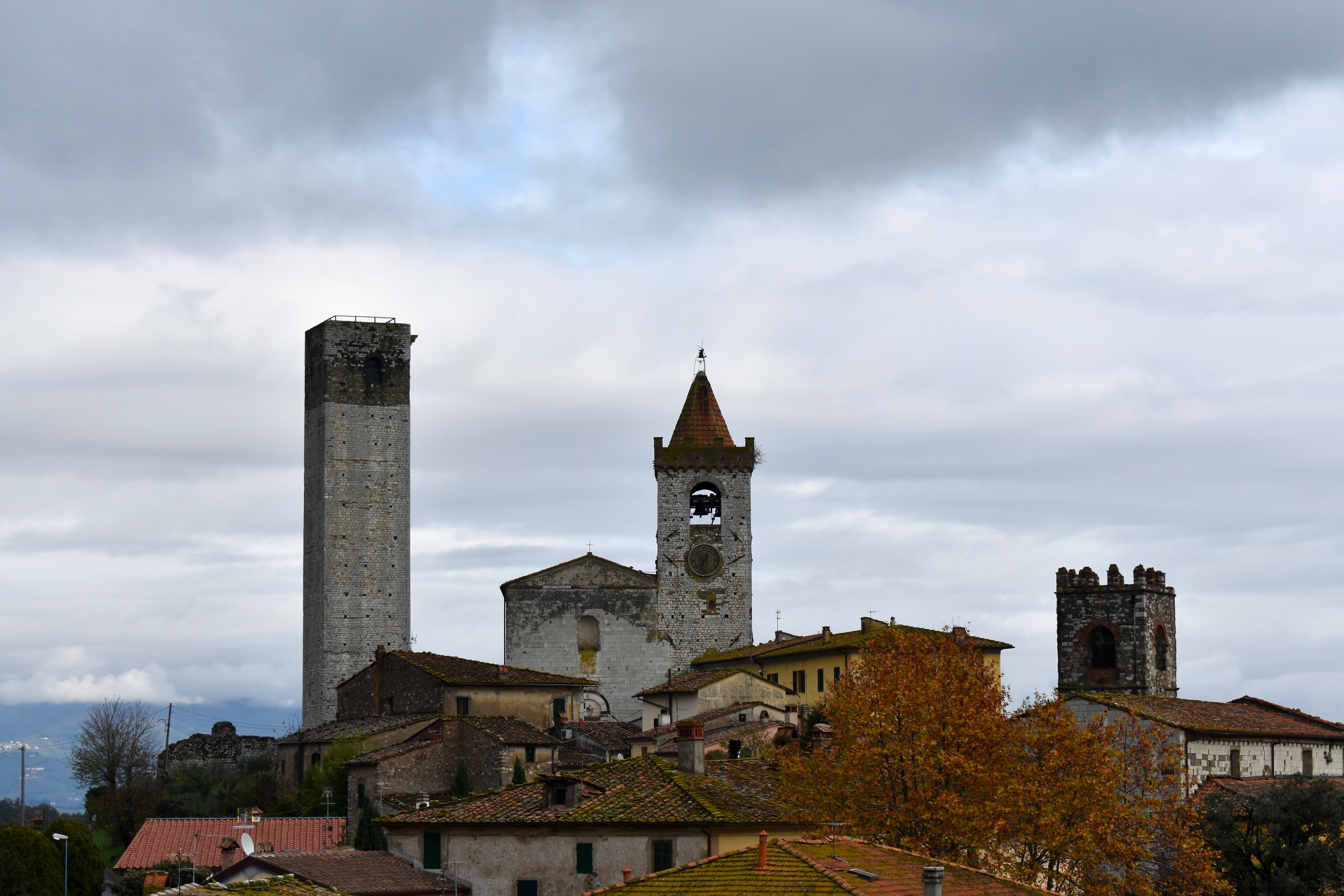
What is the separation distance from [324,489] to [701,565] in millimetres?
15518

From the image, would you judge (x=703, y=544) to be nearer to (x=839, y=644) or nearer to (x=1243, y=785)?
(x=839, y=644)

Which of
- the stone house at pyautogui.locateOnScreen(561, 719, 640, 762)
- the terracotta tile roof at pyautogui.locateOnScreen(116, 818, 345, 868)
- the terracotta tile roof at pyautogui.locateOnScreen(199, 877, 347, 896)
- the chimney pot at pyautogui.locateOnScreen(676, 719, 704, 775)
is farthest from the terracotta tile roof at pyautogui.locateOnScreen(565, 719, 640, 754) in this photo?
the terracotta tile roof at pyautogui.locateOnScreen(199, 877, 347, 896)

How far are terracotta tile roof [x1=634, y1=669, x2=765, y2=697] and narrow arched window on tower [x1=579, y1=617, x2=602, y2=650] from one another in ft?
19.8

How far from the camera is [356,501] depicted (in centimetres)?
A: 7488

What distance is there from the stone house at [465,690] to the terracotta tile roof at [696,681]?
2.89m

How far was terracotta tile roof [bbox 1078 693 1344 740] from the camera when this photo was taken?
48.0 metres

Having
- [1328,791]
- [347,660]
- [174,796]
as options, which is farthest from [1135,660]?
[174,796]

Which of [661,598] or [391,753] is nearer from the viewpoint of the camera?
[391,753]

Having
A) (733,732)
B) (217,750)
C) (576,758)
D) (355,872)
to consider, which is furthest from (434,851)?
(217,750)

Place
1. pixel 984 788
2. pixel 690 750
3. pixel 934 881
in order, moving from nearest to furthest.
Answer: pixel 934 881 < pixel 984 788 < pixel 690 750

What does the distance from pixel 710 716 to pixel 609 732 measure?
325 centimetres

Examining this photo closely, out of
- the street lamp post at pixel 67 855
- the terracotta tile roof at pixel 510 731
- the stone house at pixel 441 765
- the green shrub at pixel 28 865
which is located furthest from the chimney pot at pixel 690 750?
the green shrub at pixel 28 865

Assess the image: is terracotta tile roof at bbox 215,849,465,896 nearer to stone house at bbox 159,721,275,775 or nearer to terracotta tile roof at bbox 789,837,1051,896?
terracotta tile roof at bbox 789,837,1051,896

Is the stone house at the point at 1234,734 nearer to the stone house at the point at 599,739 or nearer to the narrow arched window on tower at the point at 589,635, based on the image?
the stone house at the point at 599,739
